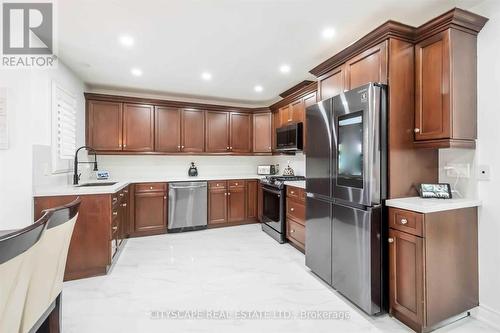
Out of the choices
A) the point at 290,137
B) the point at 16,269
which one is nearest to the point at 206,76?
the point at 290,137

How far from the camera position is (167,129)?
4.51m

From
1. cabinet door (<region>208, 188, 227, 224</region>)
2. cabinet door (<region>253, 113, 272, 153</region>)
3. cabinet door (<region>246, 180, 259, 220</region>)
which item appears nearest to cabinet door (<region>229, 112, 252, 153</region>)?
cabinet door (<region>253, 113, 272, 153</region>)

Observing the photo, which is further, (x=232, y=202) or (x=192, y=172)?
(x=192, y=172)

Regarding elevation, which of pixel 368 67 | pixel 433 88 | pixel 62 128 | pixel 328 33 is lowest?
pixel 62 128

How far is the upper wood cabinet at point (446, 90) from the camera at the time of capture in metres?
1.86

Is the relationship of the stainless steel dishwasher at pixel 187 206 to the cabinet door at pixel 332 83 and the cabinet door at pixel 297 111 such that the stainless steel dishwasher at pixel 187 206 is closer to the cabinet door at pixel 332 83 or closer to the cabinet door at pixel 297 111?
the cabinet door at pixel 297 111

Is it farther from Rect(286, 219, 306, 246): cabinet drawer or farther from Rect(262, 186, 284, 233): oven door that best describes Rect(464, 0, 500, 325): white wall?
Rect(262, 186, 284, 233): oven door

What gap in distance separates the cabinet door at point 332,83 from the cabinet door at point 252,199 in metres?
2.47

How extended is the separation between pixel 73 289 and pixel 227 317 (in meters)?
1.64

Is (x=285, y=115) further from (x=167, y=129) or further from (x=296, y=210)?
(x=167, y=129)

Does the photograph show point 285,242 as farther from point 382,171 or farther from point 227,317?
point 382,171

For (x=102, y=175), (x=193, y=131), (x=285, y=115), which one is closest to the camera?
(x=102, y=175)

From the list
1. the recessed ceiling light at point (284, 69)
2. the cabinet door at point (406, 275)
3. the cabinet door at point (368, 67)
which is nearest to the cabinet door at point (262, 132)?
the recessed ceiling light at point (284, 69)

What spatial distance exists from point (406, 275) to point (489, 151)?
3.92 feet
